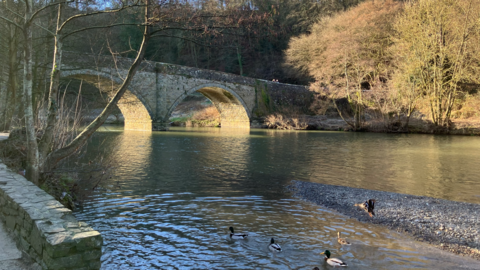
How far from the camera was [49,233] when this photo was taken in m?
2.82

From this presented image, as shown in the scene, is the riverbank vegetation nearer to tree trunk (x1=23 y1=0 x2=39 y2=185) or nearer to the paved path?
tree trunk (x1=23 y1=0 x2=39 y2=185)

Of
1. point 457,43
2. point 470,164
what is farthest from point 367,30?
point 470,164

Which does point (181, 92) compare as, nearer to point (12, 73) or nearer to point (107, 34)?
point (12, 73)

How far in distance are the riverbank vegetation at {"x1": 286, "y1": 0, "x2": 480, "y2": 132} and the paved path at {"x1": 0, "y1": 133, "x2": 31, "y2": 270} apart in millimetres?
24025

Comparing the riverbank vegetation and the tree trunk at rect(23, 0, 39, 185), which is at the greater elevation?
the riverbank vegetation

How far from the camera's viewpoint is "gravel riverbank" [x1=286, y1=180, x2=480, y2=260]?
4766 mm

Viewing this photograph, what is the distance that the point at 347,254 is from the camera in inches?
167

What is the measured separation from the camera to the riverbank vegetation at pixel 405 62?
2202 centimetres

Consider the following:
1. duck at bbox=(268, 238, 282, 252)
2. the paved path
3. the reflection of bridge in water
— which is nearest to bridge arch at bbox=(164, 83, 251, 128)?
the reflection of bridge in water

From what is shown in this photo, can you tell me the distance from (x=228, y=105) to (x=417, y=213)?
91.0ft

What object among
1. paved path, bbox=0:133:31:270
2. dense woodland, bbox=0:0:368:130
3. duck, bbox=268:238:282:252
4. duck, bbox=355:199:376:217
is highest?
dense woodland, bbox=0:0:368:130

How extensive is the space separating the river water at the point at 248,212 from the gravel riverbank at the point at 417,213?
0.30m

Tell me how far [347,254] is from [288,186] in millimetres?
3767

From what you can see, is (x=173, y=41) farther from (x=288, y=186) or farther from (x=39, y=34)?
(x=288, y=186)
